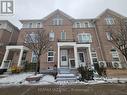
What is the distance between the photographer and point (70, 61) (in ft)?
60.4

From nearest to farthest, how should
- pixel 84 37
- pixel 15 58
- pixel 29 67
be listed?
pixel 29 67 < pixel 15 58 < pixel 84 37

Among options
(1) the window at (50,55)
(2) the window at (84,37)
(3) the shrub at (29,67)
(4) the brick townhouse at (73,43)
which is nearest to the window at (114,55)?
(4) the brick townhouse at (73,43)

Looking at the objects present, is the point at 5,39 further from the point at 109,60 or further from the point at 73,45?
the point at 109,60

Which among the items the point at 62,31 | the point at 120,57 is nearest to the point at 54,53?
the point at 62,31

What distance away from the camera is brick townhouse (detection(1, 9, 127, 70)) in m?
18.0

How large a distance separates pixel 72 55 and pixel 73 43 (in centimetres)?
227

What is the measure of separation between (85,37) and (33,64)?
10.3m

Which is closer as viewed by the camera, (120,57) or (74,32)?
(120,57)

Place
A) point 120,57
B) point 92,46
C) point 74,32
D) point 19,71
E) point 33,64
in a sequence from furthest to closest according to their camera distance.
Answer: point 74,32 < point 92,46 < point 120,57 < point 33,64 < point 19,71

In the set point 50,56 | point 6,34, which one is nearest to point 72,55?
point 50,56

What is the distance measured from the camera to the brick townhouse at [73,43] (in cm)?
1798

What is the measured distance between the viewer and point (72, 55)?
18.8 meters

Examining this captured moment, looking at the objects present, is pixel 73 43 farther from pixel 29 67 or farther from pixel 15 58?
pixel 15 58

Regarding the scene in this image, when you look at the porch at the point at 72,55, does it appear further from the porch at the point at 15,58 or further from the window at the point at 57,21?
the porch at the point at 15,58
